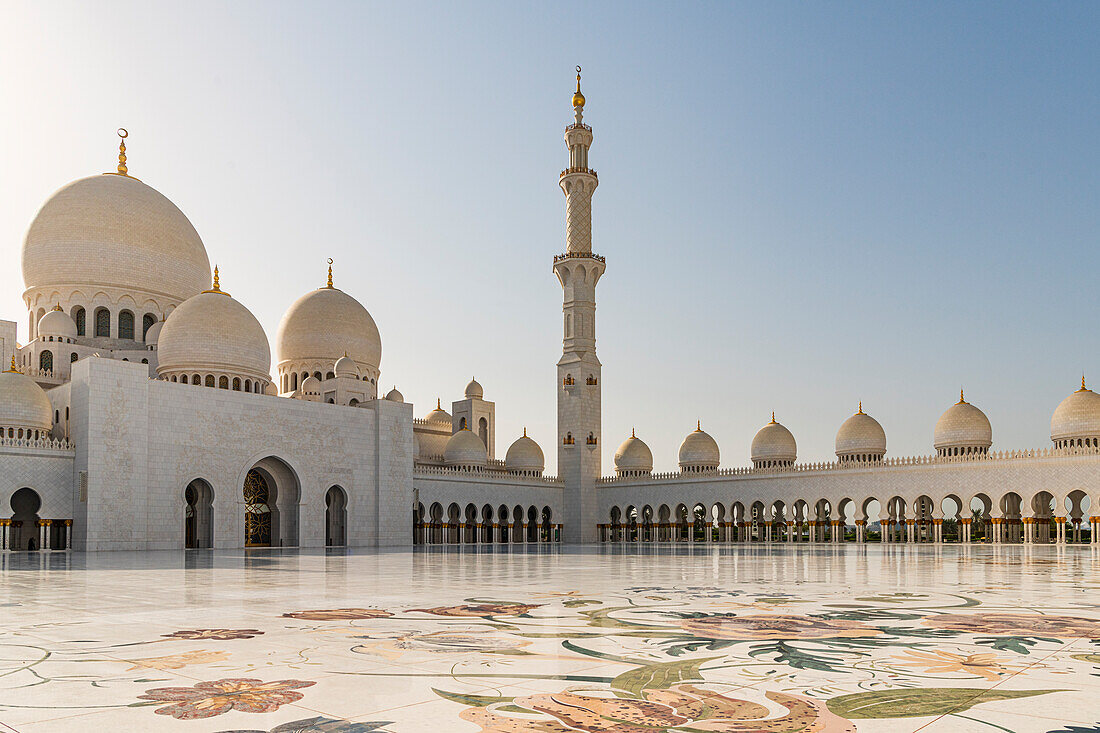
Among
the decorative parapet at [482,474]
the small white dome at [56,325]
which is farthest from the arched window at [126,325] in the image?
the decorative parapet at [482,474]

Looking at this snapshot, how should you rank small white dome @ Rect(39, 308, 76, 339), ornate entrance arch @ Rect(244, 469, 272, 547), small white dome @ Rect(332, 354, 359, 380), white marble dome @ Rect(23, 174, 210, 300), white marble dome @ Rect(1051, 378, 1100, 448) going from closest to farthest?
ornate entrance arch @ Rect(244, 469, 272, 547) < small white dome @ Rect(39, 308, 76, 339) < white marble dome @ Rect(23, 174, 210, 300) < white marble dome @ Rect(1051, 378, 1100, 448) < small white dome @ Rect(332, 354, 359, 380)

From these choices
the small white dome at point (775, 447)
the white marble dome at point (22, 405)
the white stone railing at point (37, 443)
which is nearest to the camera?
the white stone railing at point (37, 443)

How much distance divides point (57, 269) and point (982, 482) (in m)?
29.9

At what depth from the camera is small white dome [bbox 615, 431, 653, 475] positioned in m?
40.6

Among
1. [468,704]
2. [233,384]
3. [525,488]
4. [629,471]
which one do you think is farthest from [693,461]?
[468,704]

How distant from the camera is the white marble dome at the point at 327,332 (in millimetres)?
34281

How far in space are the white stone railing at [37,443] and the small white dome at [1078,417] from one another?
1187 inches

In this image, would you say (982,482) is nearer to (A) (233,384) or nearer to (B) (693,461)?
(B) (693,461)

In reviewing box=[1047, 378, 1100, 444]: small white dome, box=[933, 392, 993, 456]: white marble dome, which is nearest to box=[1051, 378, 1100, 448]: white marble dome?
box=[1047, 378, 1100, 444]: small white dome

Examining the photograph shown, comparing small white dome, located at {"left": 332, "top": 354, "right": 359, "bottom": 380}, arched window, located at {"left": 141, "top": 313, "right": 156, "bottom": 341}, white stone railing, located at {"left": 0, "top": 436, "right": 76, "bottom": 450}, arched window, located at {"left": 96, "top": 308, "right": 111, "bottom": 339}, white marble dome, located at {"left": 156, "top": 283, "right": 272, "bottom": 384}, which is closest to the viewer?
white stone railing, located at {"left": 0, "top": 436, "right": 76, "bottom": 450}

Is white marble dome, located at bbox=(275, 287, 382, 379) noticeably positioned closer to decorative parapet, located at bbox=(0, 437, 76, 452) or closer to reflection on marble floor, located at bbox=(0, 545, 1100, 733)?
decorative parapet, located at bbox=(0, 437, 76, 452)

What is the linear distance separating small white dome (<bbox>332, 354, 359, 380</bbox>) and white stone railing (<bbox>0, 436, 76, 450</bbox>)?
1018cm

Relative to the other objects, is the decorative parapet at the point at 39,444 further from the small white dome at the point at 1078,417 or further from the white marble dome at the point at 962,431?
the small white dome at the point at 1078,417

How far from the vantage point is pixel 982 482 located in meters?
29.5
